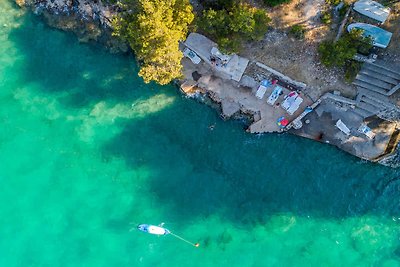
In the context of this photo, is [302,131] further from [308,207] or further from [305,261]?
[305,261]

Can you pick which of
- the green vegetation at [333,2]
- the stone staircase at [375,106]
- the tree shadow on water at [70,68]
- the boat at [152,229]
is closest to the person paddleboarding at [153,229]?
the boat at [152,229]

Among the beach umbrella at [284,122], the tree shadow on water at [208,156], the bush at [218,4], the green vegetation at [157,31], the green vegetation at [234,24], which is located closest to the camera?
the green vegetation at [157,31]

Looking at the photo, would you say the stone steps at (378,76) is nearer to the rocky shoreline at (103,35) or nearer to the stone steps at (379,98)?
the stone steps at (379,98)

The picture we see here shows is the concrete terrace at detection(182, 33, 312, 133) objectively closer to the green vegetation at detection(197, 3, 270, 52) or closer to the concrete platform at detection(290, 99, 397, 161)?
the concrete platform at detection(290, 99, 397, 161)

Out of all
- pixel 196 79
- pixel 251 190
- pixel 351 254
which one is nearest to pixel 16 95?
pixel 196 79

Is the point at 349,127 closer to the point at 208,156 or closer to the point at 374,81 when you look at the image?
the point at 374,81

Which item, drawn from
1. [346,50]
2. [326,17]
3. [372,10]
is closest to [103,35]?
[326,17]
